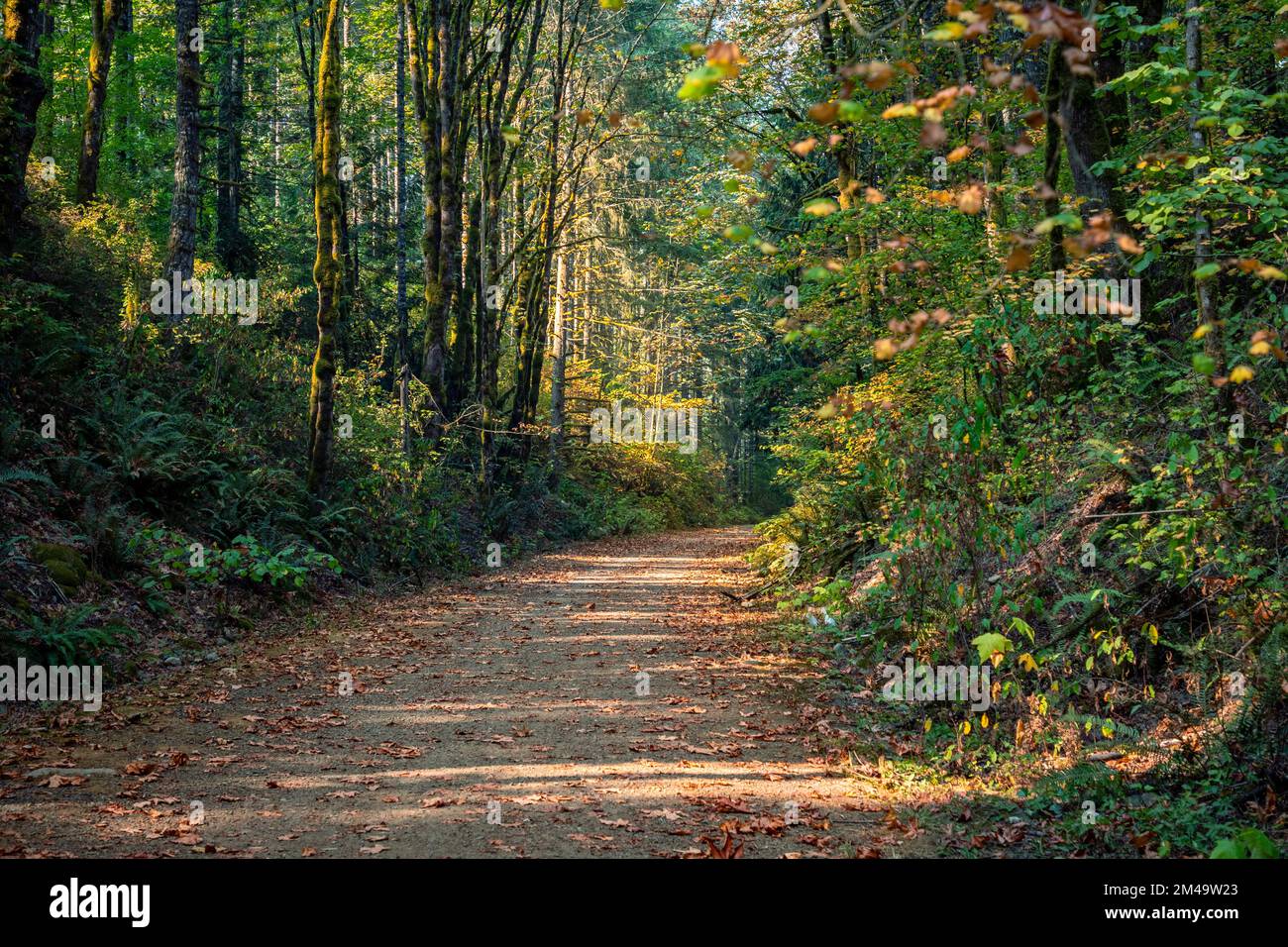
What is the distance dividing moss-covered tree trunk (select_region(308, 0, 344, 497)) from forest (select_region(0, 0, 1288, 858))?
0.24ft

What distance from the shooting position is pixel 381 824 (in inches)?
199

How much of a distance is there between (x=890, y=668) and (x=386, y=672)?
5169 millimetres

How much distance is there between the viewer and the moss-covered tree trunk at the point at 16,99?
1112 cm

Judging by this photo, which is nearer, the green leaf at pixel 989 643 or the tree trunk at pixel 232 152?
the green leaf at pixel 989 643

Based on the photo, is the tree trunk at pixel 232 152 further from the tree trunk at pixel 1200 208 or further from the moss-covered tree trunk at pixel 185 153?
the tree trunk at pixel 1200 208

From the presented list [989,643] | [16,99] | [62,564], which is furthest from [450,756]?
[16,99]

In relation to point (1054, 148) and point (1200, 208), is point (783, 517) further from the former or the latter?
point (1200, 208)

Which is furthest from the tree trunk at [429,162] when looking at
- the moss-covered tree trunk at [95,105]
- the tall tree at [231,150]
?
the moss-covered tree trunk at [95,105]

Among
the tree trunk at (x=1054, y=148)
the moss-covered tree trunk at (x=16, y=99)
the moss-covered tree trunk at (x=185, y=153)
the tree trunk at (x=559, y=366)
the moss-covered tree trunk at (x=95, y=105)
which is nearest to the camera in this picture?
the tree trunk at (x=1054, y=148)

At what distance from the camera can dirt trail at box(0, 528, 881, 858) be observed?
4.92m

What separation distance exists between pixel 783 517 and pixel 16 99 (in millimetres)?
14311

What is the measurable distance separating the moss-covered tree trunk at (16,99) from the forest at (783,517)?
0.23ft
